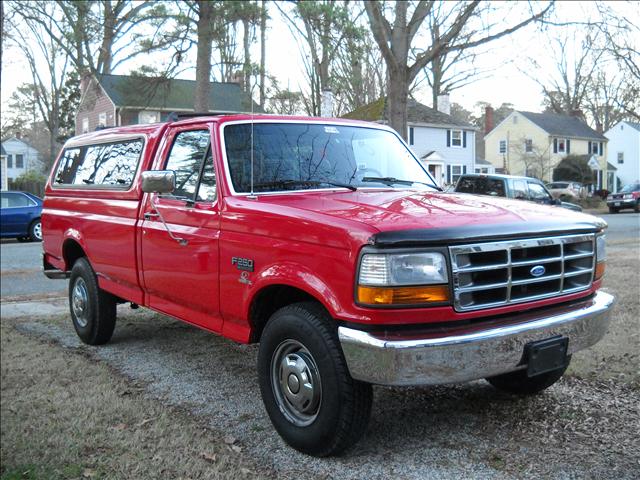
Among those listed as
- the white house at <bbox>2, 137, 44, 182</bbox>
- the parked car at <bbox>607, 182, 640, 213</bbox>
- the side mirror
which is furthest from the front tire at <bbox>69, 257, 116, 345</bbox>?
the white house at <bbox>2, 137, 44, 182</bbox>

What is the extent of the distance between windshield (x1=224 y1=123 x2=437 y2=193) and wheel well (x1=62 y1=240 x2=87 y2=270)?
115 inches

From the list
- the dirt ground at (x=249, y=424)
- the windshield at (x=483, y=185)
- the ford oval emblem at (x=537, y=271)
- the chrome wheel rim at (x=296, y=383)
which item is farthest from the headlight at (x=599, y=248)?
the windshield at (x=483, y=185)

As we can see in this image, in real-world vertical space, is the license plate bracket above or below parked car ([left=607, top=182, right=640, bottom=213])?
below

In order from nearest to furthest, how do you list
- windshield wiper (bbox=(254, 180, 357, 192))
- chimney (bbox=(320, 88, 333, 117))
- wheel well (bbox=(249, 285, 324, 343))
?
wheel well (bbox=(249, 285, 324, 343)) → windshield wiper (bbox=(254, 180, 357, 192)) → chimney (bbox=(320, 88, 333, 117))

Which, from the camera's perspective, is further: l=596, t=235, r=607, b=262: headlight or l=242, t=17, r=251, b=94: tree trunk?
l=242, t=17, r=251, b=94: tree trunk

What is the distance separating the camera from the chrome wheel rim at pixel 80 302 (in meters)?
6.33

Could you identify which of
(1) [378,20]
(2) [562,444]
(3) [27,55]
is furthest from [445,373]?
(3) [27,55]

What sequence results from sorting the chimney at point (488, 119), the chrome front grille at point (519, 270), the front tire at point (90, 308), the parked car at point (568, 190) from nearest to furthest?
the chrome front grille at point (519, 270)
the front tire at point (90, 308)
the parked car at point (568, 190)
the chimney at point (488, 119)

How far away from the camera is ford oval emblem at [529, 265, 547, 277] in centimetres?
358

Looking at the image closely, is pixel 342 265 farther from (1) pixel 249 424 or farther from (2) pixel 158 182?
(2) pixel 158 182

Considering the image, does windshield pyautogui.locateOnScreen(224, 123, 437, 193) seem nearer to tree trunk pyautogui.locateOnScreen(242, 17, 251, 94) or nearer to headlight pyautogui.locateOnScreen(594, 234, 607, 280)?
headlight pyautogui.locateOnScreen(594, 234, 607, 280)

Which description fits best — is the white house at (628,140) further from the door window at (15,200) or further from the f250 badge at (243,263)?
the door window at (15,200)

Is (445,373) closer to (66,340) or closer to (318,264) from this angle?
(318,264)

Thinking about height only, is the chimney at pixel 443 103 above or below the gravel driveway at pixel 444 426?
above
